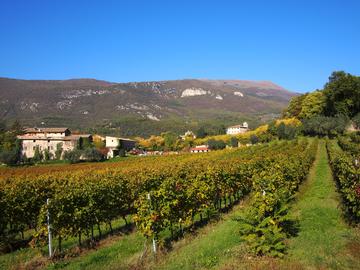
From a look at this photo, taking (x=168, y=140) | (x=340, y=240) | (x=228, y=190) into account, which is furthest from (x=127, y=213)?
(x=168, y=140)

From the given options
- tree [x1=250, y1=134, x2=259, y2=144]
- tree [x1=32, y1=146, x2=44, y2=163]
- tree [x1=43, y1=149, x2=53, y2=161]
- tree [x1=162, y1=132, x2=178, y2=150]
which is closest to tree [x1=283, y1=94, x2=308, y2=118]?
tree [x1=250, y1=134, x2=259, y2=144]

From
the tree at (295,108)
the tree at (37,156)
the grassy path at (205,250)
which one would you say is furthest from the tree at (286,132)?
the grassy path at (205,250)

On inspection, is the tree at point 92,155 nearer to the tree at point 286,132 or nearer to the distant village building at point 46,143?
the distant village building at point 46,143

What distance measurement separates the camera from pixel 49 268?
10344 mm

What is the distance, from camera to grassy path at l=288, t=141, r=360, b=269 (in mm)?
8383

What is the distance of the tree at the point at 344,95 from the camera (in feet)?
260

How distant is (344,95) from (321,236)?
7839cm

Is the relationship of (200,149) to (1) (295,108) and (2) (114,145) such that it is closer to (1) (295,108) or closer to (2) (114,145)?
(2) (114,145)

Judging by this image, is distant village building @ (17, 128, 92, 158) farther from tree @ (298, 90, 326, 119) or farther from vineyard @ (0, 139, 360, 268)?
vineyard @ (0, 139, 360, 268)

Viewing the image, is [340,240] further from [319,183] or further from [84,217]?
[319,183]

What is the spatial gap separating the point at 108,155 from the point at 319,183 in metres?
80.2

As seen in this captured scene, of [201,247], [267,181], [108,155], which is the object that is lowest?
[108,155]

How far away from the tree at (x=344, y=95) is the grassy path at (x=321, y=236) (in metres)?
66.9

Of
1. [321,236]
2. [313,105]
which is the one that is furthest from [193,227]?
[313,105]
